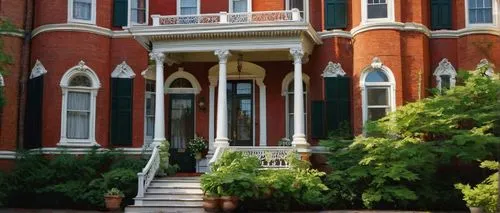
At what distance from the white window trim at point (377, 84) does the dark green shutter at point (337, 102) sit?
564 millimetres

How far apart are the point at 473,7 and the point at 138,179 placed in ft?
40.1

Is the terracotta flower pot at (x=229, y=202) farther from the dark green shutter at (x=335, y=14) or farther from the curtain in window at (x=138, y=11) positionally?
the curtain in window at (x=138, y=11)

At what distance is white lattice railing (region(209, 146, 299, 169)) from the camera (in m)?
19.1

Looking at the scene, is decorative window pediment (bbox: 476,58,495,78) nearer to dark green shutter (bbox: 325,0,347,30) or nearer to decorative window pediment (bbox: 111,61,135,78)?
dark green shutter (bbox: 325,0,347,30)

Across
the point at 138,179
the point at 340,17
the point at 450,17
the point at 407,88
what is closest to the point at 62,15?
the point at 138,179

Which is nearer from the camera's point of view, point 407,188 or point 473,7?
point 407,188

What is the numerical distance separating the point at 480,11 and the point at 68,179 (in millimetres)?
14363

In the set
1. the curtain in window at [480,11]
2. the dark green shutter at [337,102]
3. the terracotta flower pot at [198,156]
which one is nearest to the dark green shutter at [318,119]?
the dark green shutter at [337,102]

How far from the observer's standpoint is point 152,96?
22500mm

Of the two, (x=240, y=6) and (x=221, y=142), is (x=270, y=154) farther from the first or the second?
(x=240, y=6)

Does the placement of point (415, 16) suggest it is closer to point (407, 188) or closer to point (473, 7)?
point (473, 7)

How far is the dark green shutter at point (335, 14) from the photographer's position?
2124 centimetres

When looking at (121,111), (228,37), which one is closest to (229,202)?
(228,37)

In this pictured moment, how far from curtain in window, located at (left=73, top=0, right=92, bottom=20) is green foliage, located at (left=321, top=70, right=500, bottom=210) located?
9.72m
